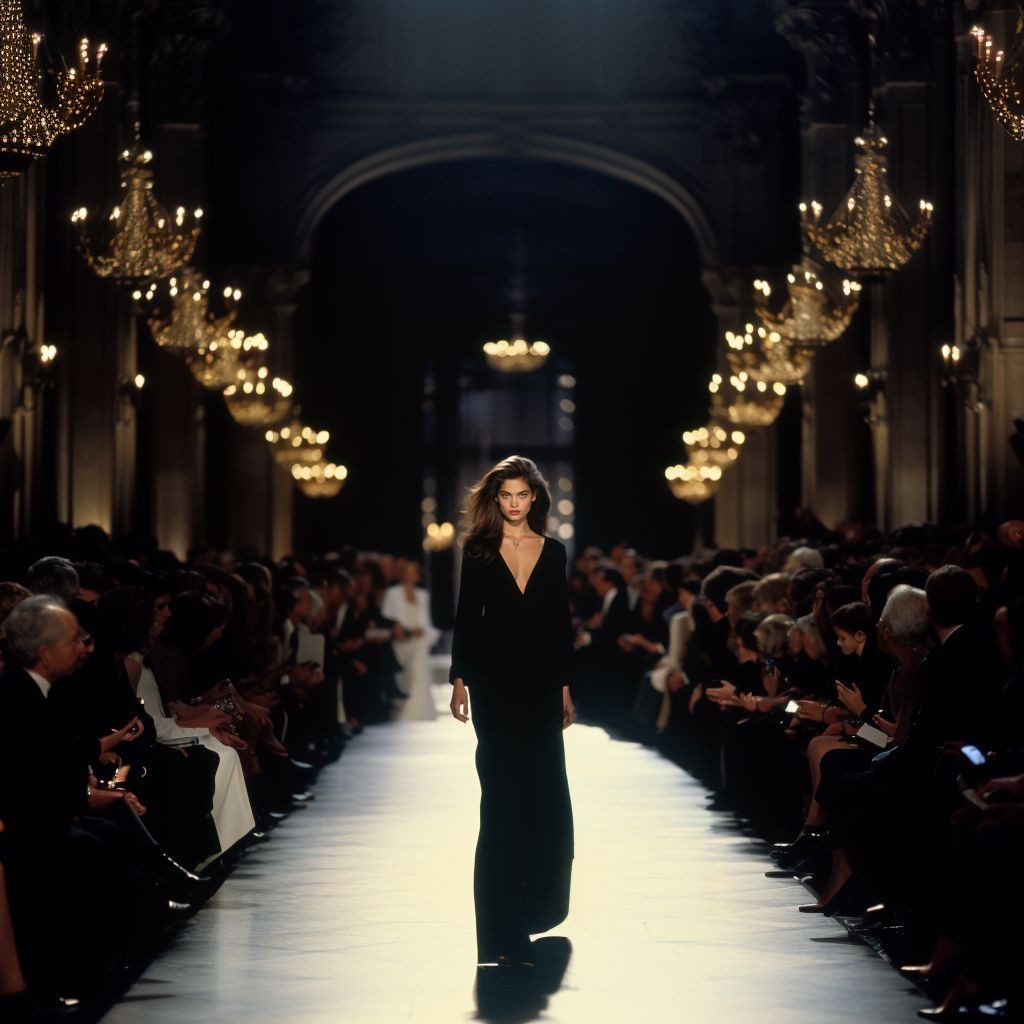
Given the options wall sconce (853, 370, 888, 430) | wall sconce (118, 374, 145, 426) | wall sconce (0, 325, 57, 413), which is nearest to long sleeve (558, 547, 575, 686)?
wall sconce (0, 325, 57, 413)

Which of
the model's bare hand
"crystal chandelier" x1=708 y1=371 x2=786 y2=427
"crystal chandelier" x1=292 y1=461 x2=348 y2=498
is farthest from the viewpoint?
"crystal chandelier" x1=292 y1=461 x2=348 y2=498

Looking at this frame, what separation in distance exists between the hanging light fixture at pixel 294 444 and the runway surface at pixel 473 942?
600 inches

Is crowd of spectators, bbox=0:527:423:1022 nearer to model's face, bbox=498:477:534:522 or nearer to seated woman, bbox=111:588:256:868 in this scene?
seated woman, bbox=111:588:256:868

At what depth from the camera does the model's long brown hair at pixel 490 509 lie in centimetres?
802

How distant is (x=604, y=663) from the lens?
823 inches

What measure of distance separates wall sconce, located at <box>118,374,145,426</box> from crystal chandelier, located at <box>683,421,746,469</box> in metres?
8.56

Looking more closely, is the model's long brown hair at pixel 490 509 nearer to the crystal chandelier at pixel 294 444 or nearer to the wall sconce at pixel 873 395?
the wall sconce at pixel 873 395

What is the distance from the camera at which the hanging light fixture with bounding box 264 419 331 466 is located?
27.9 metres

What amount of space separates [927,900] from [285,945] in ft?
7.63

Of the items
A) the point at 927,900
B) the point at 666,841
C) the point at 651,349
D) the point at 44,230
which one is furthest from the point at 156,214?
the point at 651,349

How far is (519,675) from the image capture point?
8.02m

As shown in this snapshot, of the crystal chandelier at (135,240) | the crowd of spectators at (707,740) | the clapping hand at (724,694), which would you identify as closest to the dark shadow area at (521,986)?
the crowd of spectators at (707,740)

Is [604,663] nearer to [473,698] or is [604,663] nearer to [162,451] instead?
[162,451]

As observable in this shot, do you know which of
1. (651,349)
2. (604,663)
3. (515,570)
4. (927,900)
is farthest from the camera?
(651,349)
